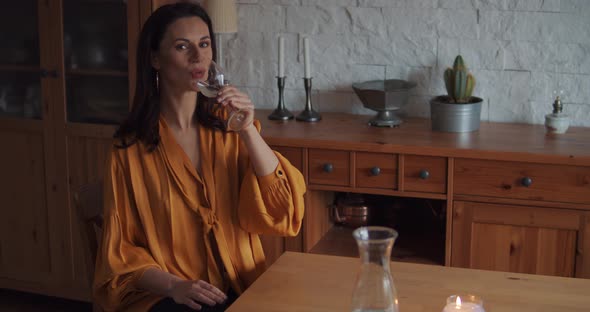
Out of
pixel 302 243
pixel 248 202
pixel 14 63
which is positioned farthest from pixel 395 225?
pixel 14 63

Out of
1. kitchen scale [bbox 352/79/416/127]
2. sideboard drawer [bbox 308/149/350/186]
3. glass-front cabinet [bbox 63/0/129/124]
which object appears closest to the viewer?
sideboard drawer [bbox 308/149/350/186]

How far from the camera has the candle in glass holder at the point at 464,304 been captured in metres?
1.49

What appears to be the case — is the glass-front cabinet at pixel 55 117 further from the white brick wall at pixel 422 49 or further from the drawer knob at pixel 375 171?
the drawer knob at pixel 375 171

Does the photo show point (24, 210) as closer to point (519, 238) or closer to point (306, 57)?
point (306, 57)

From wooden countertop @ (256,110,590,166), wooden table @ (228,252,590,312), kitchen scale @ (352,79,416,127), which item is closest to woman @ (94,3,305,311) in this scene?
wooden table @ (228,252,590,312)

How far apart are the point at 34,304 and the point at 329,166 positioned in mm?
1645

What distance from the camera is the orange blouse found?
203 cm

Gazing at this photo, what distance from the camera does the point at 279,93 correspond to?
10.3 feet

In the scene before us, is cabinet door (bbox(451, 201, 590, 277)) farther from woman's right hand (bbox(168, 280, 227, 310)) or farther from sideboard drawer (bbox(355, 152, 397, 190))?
woman's right hand (bbox(168, 280, 227, 310))

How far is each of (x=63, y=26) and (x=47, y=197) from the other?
0.72 meters

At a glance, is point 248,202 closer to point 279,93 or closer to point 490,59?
point 279,93

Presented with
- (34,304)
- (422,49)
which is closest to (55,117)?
(34,304)

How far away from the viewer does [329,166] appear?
Answer: 9.07 feet

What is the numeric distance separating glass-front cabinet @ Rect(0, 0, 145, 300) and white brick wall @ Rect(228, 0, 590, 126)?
1.64ft
